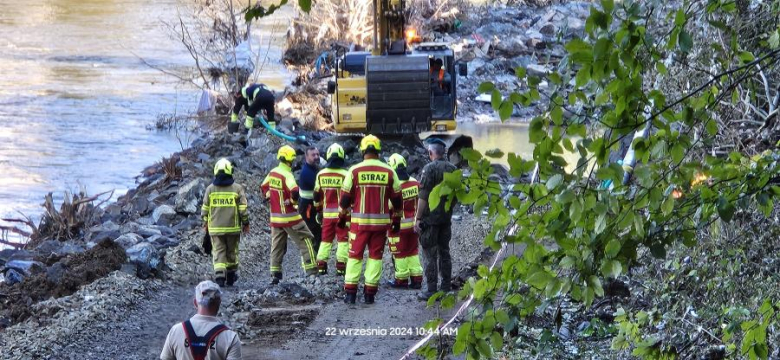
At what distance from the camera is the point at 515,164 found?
14.0 ft

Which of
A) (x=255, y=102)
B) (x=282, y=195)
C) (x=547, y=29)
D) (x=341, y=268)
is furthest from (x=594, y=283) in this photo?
(x=547, y=29)

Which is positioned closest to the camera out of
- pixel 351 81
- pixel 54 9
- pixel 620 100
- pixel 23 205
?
pixel 620 100

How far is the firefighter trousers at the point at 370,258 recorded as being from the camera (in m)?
11.7

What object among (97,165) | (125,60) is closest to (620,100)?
(97,165)

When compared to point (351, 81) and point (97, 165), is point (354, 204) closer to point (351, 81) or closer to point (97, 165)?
point (351, 81)

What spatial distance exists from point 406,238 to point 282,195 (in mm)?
1523

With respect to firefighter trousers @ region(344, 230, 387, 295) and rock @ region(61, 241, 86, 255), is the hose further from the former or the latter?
firefighter trousers @ region(344, 230, 387, 295)

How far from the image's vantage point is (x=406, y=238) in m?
12.4

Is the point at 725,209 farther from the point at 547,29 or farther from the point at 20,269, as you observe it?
the point at 547,29

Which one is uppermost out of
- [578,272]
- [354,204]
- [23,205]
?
[578,272]

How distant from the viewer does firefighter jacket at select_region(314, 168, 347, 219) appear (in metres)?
12.6

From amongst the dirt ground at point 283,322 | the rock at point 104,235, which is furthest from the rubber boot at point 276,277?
the rock at point 104,235

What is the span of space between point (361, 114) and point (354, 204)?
997cm

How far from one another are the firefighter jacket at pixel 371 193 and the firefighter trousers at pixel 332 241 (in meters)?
1.26
